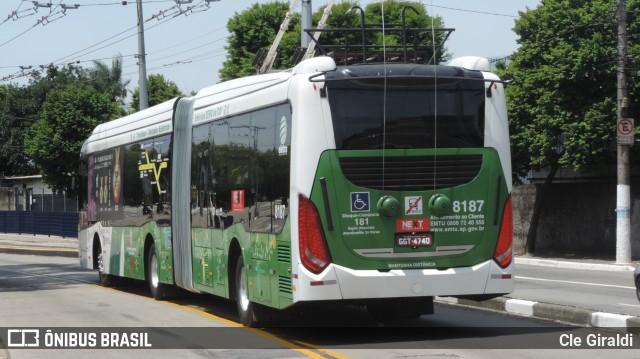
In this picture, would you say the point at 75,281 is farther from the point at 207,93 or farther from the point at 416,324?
the point at 416,324

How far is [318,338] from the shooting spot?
1236 cm

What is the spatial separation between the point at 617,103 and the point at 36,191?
44252 mm

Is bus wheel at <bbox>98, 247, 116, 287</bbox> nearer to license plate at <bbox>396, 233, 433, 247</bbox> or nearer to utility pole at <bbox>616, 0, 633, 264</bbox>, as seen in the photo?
license plate at <bbox>396, 233, 433, 247</bbox>

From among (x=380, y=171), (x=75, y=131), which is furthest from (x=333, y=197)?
(x=75, y=131)

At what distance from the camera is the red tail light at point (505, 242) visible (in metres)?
12.0

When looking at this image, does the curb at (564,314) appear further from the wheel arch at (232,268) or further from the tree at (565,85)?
the tree at (565,85)

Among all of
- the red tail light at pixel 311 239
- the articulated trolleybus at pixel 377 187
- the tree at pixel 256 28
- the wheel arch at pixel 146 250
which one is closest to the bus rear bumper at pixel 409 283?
the articulated trolleybus at pixel 377 187

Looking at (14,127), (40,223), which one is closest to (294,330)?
(40,223)

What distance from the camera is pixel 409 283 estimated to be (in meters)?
11.6

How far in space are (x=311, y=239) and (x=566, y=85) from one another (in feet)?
69.6

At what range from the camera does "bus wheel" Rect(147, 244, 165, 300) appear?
18344 millimetres

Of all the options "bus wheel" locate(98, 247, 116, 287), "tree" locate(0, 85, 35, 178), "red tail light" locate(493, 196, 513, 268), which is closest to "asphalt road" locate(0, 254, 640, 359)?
"red tail light" locate(493, 196, 513, 268)

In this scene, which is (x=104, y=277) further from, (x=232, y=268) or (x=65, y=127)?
(x=65, y=127)

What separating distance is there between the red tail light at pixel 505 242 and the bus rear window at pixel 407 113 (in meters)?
0.85
